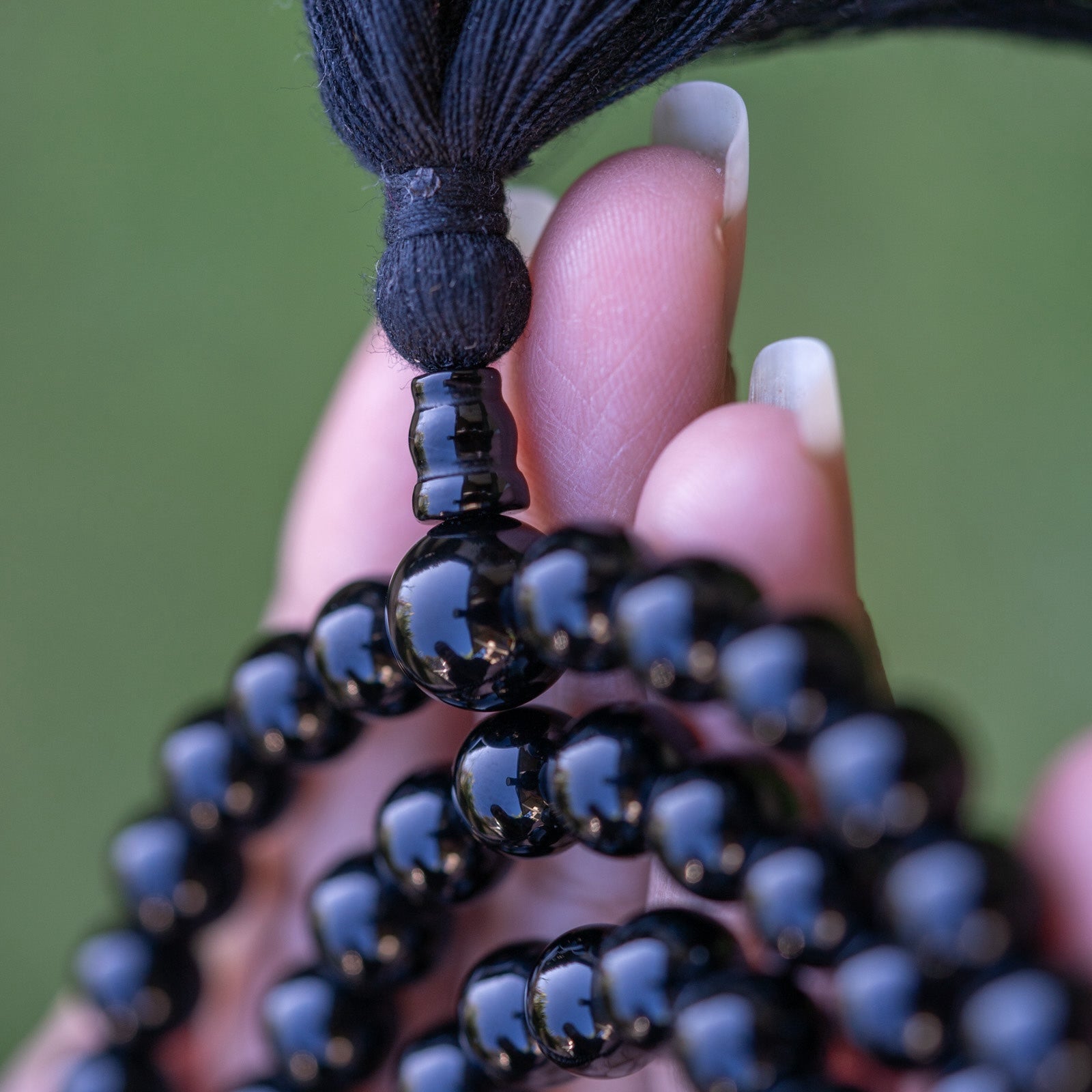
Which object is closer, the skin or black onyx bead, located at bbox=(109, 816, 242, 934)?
the skin

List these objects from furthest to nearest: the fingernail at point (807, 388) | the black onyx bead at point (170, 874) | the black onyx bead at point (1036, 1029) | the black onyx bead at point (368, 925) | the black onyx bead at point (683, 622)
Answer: the black onyx bead at point (170, 874)
the black onyx bead at point (368, 925)
the fingernail at point (807, 388)
the black onyx bead at point (683, 622)
the black onyx bead at point (1036, 1029)

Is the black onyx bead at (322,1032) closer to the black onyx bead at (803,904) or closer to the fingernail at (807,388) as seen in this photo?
the black onyx bead at (803,904)

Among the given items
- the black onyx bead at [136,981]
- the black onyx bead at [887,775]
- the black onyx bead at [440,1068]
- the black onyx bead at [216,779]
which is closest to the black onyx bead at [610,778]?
the black onyx bead at [887,775]

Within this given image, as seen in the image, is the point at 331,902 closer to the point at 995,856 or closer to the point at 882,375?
the point at 995,856

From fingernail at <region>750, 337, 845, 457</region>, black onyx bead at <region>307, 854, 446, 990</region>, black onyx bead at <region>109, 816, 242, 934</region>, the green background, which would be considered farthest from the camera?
the green background

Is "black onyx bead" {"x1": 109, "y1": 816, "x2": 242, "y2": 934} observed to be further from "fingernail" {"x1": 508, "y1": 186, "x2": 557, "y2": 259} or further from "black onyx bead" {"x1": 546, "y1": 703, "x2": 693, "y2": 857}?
"fingernail" {"x1": 508, "y1": 186, "x2": 557, "y2": 259}

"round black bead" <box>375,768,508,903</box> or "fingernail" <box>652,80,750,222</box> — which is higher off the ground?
"fingernail" <box>652,80,750,222</box>

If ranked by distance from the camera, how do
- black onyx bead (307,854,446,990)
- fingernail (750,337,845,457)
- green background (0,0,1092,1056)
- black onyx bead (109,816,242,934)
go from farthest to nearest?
1. green background (0,0,1092,1056)
2. black onyx bead (109,816,242,934)
3. black onyx bead (307,854,446,990)
4. fingernail (750,337,845,457)

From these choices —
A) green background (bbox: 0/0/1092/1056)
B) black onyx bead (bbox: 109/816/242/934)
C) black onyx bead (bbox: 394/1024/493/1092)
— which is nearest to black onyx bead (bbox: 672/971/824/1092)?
black onyx bead (bbox: 394/1024/493/1092)
